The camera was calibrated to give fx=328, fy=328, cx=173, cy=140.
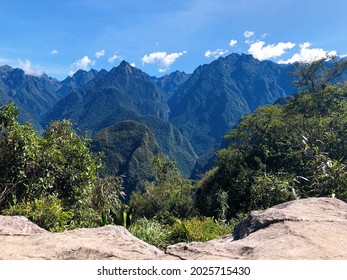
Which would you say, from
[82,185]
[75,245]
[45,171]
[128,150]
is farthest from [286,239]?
[128,150]

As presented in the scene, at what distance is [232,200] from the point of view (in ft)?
91.8

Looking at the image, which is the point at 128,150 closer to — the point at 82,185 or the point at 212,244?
the point at 82,185

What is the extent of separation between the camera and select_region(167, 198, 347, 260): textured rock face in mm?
4188

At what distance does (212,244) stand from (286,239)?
3.54 ft

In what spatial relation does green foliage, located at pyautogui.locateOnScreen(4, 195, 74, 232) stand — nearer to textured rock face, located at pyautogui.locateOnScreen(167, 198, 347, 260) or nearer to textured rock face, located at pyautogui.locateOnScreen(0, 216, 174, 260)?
textured rock face, located at pyautogui.locateOnScreen(0, 216, 174, 260)

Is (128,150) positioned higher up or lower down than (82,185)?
lower down

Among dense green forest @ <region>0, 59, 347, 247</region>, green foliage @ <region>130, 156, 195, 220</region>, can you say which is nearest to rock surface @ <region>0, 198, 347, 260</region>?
dense green forest @ <region>0, 59, 347, 247</region>

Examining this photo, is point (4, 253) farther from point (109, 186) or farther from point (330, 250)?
point (109, 186)

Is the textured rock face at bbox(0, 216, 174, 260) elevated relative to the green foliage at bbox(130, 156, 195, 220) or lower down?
elevated

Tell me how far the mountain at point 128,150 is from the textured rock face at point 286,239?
10730 cm

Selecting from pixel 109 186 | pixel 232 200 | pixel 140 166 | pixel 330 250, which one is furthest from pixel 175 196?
pixel 140 166

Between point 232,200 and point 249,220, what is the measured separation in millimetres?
22379

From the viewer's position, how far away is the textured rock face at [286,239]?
13.7 ft

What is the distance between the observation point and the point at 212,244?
4980mm
